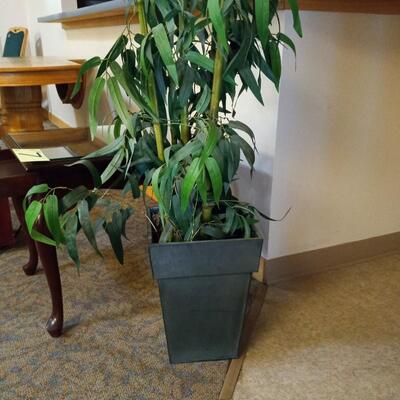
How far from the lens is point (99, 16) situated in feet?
7.63

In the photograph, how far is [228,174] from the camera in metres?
0.90

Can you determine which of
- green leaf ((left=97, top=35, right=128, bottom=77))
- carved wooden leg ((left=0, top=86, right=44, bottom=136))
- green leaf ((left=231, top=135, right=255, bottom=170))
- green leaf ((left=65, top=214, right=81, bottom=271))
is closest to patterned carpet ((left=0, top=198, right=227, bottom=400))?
green leaf ((left=65, top=214, right=81, bottom=271))

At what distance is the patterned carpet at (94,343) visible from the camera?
3.29 ft

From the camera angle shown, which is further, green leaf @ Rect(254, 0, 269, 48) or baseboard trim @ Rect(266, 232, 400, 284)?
Result: baseboard trim @ Rect(266, 232, 400, 284)

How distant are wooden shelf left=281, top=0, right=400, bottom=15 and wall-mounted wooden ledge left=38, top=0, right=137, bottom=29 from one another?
69 centimetres

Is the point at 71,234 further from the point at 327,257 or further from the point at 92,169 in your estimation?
the point at 327,257

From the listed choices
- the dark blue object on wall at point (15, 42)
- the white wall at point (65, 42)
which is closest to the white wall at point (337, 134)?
the white wall at point (65, 42)

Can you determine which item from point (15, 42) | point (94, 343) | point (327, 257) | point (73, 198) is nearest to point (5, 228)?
point (94, 343)

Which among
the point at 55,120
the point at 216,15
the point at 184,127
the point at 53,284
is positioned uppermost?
the point at 216,15

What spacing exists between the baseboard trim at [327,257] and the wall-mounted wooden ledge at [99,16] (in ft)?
3.47

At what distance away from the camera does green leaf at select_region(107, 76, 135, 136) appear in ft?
2.68

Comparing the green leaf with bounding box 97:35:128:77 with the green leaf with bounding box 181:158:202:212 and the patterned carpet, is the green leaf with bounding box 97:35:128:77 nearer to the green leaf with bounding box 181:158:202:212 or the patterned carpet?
the green leaf with bounding box 181:158:202:212

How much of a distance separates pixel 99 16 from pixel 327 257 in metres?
1.75

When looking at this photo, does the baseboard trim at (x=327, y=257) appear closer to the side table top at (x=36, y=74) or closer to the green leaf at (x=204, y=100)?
the green leaf at (x=204, y=100)
